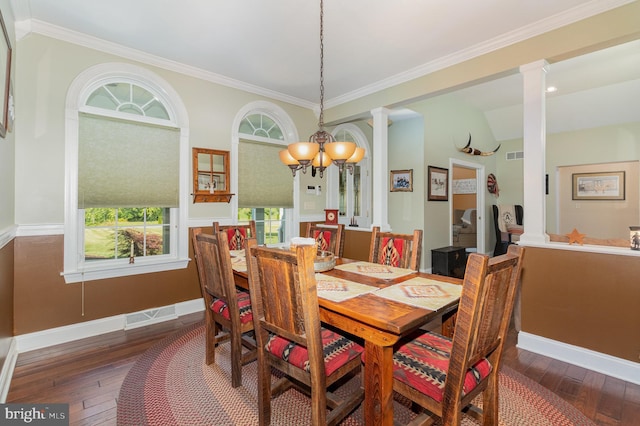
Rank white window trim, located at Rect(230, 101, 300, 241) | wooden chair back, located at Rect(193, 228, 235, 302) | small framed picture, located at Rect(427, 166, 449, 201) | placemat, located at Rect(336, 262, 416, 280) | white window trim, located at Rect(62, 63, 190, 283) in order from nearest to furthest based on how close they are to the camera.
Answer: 1. wooden chair back, located at Rect(193, 228, 235, 302)
2. placemat, located at Rect(336, 262, 416, 280)
3. white window trim, located at Rect(62, 63, 190, 283)
4. white window trim, located at Rect(230, 101, 300, 241)
5. small framed picture, located at Rect(427, 166, 449, 201)

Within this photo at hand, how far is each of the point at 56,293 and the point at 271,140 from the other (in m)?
2.90

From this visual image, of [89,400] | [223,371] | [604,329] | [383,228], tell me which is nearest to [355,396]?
[223,371]

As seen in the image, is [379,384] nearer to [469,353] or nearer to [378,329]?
[378,329]

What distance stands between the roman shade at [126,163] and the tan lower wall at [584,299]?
3.71m

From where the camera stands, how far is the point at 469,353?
48.1 inches

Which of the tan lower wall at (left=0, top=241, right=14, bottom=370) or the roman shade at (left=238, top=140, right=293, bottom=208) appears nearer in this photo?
the tan lower wall at (left=0, top=241, right=14, bottom=370)

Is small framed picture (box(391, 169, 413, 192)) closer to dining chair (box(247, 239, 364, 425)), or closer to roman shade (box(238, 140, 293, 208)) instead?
roman shade (box(238, 140, 293, 208))

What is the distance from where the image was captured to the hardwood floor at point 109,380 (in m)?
1.87

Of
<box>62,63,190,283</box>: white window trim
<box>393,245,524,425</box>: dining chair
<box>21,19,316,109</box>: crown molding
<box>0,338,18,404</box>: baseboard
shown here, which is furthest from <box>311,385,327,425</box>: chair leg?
<box>21,19,316,109</box>: crown molding

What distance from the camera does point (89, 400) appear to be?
6.41 feet

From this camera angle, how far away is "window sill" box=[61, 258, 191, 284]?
111 inches

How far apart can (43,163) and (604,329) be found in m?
4.85

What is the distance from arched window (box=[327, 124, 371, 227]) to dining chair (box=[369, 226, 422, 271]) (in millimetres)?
2418

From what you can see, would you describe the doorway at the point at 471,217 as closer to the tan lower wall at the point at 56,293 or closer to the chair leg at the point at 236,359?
the chair leg at the point at 236,359
